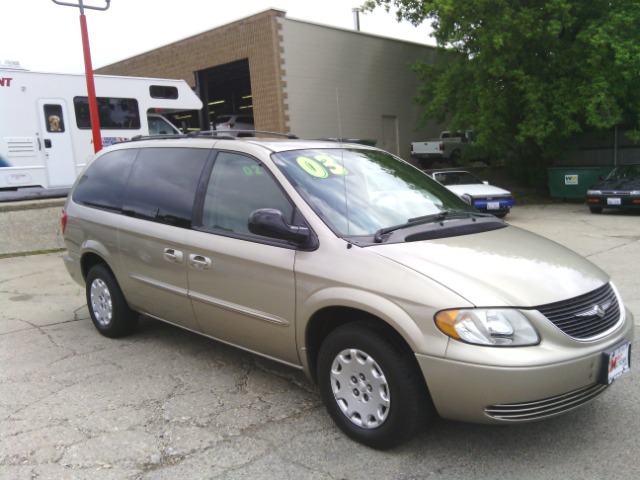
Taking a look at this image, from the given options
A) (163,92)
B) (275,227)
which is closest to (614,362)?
(275,227)

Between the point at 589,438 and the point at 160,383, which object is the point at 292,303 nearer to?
the point at 160,383

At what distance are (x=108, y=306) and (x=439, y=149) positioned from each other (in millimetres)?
21915

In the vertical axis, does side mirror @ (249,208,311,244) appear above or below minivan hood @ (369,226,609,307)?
above

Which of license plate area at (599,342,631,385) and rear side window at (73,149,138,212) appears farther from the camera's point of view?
rear side window at (73,149,138,212)

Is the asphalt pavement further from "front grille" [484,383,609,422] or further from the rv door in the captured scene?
the rv door

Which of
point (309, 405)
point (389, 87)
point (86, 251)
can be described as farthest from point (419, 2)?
point (309, 405)

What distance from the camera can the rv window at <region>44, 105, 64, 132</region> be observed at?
12398 mm

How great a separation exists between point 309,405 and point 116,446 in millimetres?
1217

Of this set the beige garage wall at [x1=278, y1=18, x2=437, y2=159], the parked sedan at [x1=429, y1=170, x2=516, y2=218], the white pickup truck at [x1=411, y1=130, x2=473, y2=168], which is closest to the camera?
the parked sedan at [x1=429, y1=170, x2=516, y2=218]

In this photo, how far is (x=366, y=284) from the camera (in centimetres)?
303

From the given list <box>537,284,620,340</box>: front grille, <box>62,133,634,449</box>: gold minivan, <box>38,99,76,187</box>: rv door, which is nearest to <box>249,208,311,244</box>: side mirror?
<box>62,133,634,449</box>: gold minivan

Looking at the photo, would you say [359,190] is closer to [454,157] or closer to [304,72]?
[304,72]

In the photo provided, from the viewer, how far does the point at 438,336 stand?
275 cm

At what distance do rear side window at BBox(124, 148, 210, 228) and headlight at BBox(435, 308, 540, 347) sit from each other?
2228 millimetres
